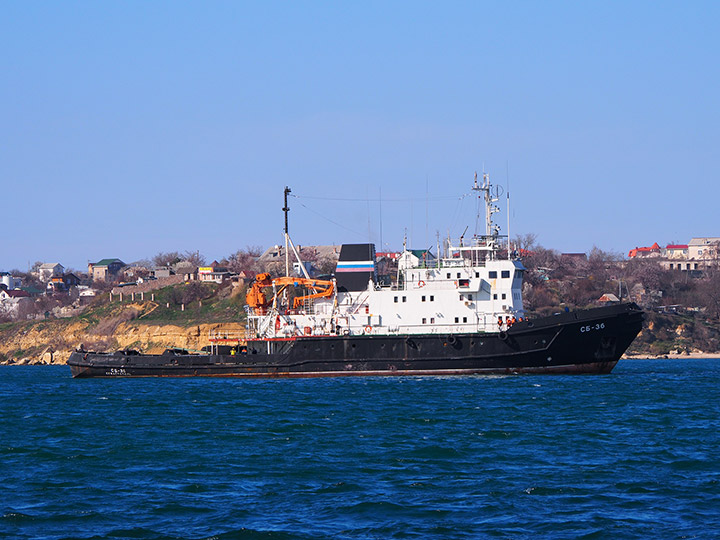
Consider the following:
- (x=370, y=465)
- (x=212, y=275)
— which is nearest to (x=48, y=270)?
(x=212, y=275)

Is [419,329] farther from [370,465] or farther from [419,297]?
[370,465]

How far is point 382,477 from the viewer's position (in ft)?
62.6

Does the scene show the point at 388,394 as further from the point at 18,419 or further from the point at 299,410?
the point at 18,419

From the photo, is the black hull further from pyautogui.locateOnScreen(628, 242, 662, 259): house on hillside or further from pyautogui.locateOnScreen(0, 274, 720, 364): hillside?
pyautogui.locateOnScreen(628, 242, 662, 259): house on hillside

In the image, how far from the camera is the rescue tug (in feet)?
137

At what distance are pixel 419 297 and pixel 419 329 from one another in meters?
1.59

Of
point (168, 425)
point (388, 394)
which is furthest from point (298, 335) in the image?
point (168, 425)

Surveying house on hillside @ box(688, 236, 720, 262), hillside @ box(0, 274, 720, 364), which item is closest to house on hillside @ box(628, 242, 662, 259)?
house on hillside @ box(688, 236, 720, 262)

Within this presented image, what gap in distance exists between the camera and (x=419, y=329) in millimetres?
43812

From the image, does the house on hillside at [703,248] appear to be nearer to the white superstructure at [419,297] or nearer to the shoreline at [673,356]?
the shoreline at [673,356]

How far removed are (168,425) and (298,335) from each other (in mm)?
18078

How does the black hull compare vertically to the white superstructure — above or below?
below

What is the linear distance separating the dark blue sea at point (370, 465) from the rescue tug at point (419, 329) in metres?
4.97

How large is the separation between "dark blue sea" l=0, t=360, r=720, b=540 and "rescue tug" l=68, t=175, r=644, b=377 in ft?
16.3
